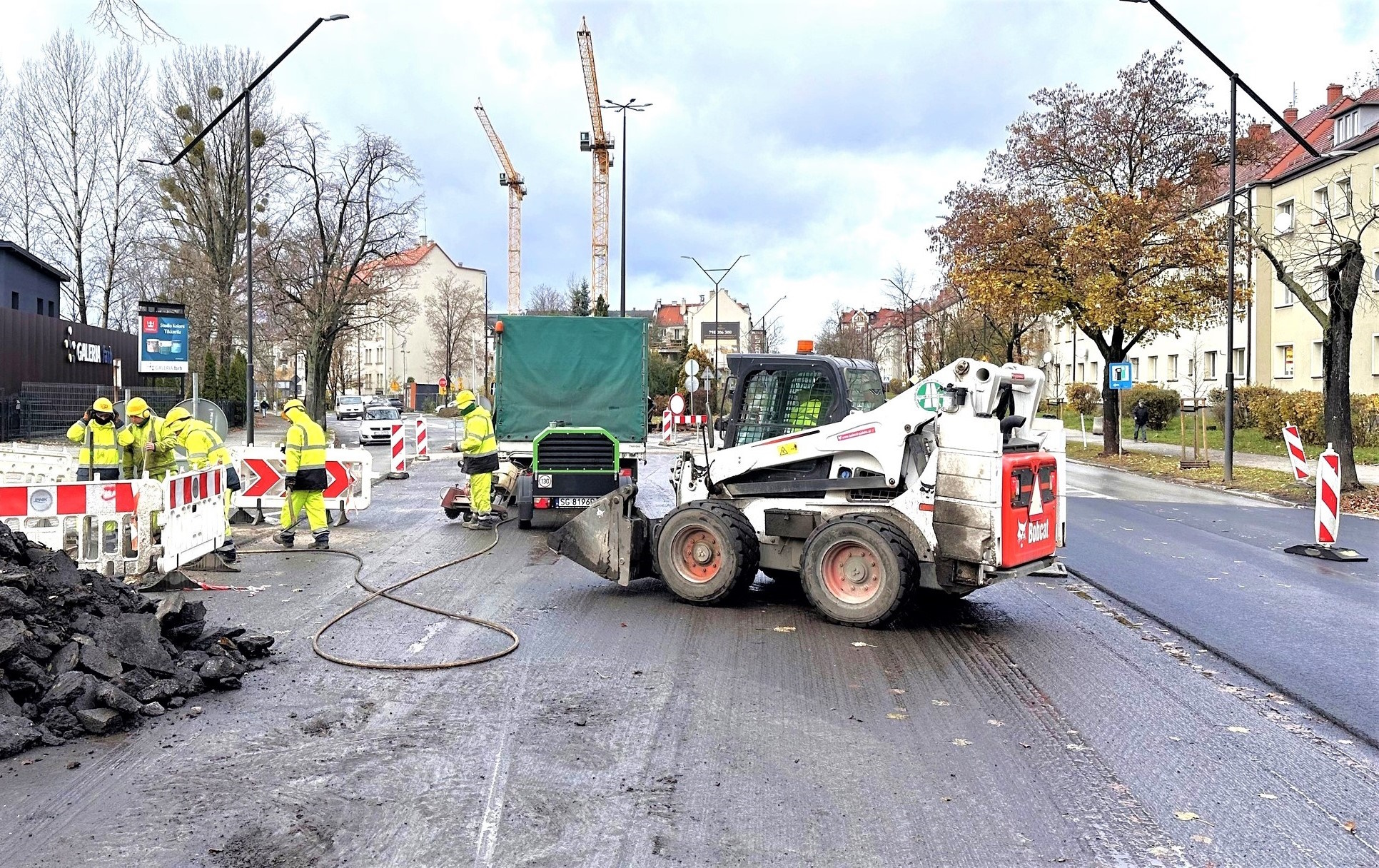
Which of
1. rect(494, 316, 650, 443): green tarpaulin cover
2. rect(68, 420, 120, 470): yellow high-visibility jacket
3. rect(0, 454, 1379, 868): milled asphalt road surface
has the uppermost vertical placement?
rect(494, 316, 650, 443): green tarpaulin cover

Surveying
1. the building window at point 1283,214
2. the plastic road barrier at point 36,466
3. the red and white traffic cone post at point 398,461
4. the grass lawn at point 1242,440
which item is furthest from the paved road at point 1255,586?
the building window at point 1283,214

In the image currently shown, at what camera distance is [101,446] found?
1148cm

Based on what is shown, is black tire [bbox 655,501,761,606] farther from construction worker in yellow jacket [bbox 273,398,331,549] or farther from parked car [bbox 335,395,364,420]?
parked car [bbox 335,395,364,420]

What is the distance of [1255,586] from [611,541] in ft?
19.4

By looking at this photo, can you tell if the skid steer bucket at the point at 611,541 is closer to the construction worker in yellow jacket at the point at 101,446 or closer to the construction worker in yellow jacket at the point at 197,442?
the construction worker in yellow jacket at the point at 197,442

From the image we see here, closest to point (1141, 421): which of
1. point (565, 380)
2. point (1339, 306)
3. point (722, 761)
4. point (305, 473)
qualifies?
point (1339, 306)

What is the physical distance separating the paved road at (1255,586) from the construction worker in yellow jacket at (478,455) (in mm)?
7180

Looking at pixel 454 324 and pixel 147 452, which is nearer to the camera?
pixel 147 452

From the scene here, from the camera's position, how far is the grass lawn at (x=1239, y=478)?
59.8ft

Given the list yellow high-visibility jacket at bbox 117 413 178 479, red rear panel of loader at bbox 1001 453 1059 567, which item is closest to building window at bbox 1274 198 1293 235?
red rear panel of loader at bbox 1001 453 1059 567

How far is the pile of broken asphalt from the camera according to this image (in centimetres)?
547

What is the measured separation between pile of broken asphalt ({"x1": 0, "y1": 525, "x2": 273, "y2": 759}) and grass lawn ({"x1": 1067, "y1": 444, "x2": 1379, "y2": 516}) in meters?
16.4

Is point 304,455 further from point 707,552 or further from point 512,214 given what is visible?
point 512,214

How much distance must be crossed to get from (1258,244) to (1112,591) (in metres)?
12.4
